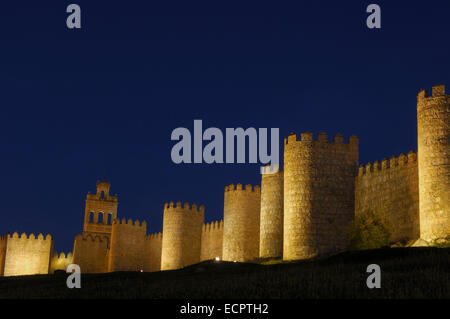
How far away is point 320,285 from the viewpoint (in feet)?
60.2

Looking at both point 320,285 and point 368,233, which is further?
point 368,233

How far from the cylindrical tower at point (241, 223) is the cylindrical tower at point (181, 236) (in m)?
6.23

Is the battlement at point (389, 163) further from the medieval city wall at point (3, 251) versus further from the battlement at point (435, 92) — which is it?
the medieval city wall at point (3, 251)

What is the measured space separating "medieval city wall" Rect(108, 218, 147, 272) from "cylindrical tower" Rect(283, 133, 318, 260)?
75.2ft

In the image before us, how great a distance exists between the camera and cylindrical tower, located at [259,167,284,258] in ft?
125

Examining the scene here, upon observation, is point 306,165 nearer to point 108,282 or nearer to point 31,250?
point 108,282

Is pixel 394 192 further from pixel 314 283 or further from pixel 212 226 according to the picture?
pixel 212 226

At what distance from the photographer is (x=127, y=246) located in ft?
182

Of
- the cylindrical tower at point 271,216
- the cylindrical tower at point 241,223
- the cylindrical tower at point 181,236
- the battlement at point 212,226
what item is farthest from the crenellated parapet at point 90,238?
the cylindrical tower at point 271,216

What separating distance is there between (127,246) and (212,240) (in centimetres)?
1042

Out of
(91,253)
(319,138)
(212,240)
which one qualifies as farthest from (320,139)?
(91,253)

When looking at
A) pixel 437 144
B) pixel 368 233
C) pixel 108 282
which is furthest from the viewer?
pixel 368 233

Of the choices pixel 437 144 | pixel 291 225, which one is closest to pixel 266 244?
pixel 291 225
